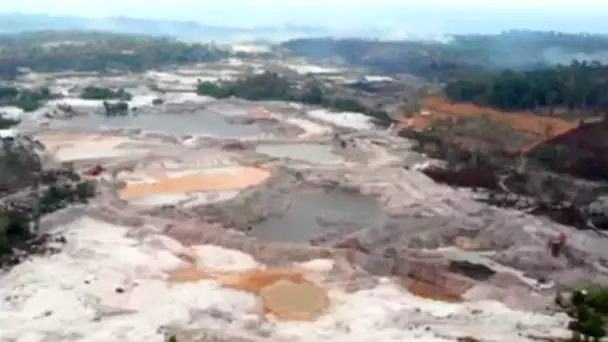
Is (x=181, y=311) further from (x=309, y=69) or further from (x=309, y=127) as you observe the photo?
(x=309, y=69)

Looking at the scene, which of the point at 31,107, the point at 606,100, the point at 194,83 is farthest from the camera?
the point at 194,83

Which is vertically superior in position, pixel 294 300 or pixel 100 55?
pixel 100 55

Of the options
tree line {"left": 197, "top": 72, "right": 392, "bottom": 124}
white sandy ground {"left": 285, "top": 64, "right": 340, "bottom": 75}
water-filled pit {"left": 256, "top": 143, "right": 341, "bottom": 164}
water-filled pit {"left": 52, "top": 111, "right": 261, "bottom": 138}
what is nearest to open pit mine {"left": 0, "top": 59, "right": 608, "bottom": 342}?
water-filled pit {"left": 256, "top": 143, "right": 341, "bottom": 164}

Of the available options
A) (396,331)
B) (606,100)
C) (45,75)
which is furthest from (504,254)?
(45,75)

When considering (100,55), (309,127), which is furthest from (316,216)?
(100,55)

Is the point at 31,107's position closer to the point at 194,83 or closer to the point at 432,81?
the point at 194,83

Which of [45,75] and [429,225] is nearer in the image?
[429,225]

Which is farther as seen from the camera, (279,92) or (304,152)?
(279,92)
